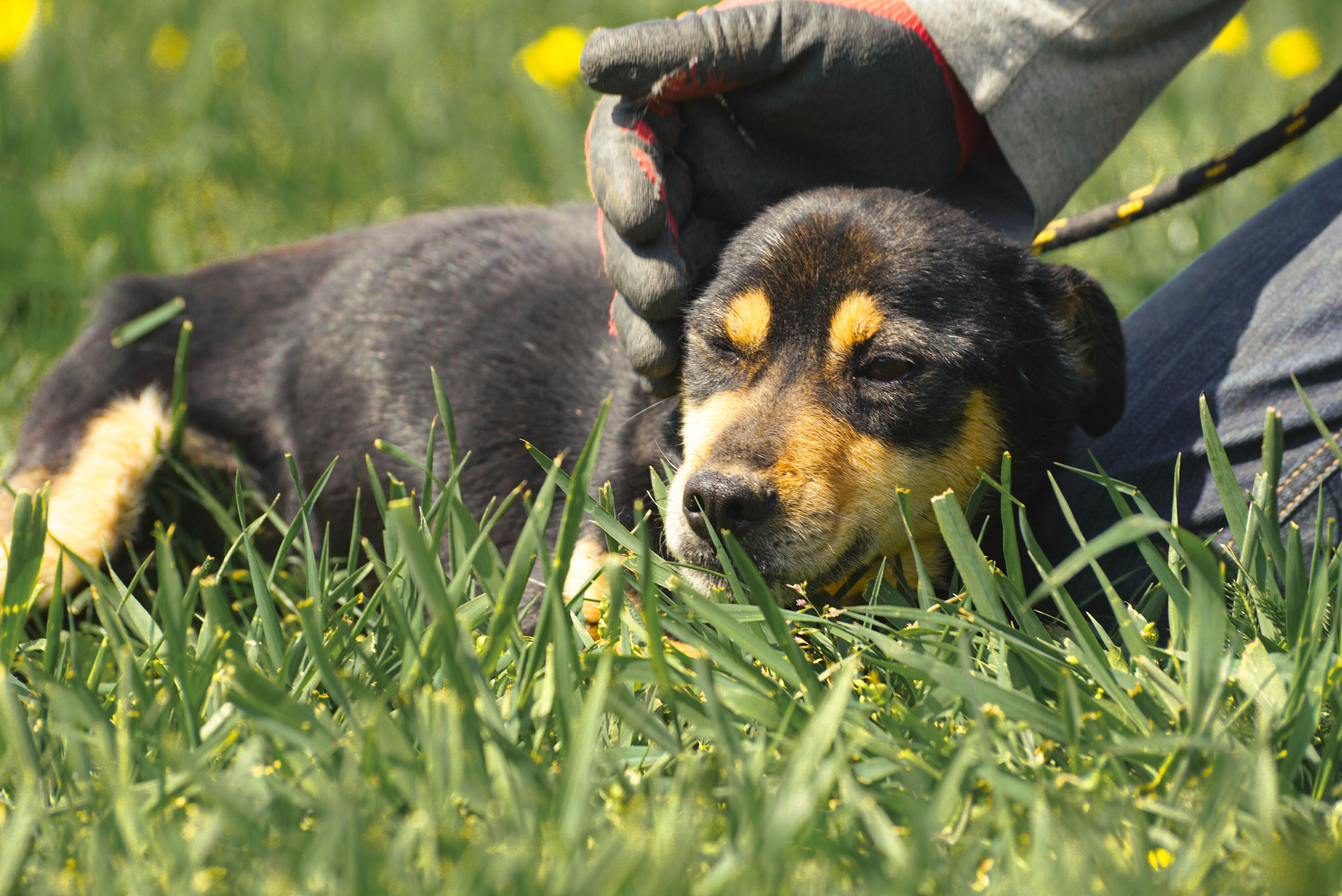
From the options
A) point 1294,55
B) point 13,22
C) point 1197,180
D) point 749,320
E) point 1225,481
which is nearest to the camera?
point 1225,481

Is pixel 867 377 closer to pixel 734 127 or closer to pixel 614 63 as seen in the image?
pixel 734 127

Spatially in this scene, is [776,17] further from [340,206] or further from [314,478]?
[340,206]

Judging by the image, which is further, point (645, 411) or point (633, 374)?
point (633, 374)

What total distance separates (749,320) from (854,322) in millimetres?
243

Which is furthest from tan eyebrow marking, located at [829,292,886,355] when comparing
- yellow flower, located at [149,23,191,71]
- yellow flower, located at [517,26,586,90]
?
yellow flower, located at [149,23,191,71]

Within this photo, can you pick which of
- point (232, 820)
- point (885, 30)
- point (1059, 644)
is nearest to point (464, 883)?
point (232, 820)

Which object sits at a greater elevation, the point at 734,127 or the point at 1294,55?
the point at 734,127

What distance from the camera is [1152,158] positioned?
5.37 meters

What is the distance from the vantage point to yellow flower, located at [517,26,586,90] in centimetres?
590

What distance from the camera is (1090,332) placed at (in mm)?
2740

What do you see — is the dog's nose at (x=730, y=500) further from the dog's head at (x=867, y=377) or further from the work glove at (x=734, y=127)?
the work glove at (x=734, y=127)

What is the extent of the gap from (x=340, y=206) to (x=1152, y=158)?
3985 mm

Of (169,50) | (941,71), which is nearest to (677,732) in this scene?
(941,71)

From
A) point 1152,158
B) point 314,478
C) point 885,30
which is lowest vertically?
point 314,478
